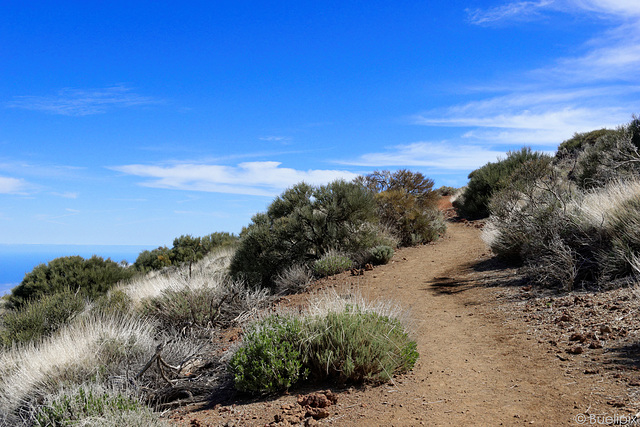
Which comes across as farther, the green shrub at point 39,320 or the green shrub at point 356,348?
the green shrub at point 39,320

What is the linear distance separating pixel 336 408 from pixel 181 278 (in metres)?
6.96

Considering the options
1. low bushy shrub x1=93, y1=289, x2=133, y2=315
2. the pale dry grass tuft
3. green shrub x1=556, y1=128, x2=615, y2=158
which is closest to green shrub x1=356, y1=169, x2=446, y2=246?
the pale dry grass tuft

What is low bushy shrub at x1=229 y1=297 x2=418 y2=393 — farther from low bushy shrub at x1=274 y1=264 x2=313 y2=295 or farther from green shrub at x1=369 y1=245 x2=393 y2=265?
green shrub at x1=369 y1=245 x2=393 y2=265

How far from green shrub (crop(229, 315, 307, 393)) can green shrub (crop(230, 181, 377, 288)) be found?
24.9ft

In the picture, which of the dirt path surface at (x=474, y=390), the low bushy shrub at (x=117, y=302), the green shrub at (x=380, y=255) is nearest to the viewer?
the dirt path surface at (x=474, y=390)

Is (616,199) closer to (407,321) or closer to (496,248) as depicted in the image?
(496,248)

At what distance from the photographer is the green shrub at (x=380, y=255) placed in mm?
12023

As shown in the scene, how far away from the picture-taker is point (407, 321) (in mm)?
5645

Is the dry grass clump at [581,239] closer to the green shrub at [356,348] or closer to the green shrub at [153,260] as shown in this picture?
the green shrub at [356,348]

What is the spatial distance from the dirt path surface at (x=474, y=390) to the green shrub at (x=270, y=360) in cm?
17

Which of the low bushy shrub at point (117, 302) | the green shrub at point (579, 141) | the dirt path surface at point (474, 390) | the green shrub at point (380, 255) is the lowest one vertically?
the dirt path surface at point (474, 390)

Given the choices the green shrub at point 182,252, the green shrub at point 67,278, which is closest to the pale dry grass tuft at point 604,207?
the green shrub at point 67,278

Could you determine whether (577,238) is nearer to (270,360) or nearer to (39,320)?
(270,360)

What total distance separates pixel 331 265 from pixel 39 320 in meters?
6.85
